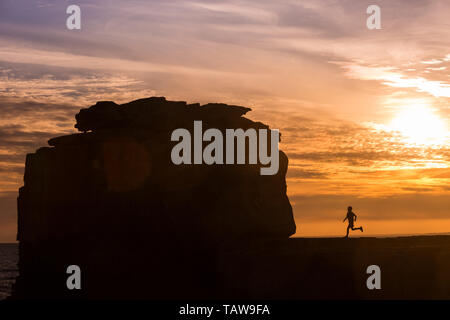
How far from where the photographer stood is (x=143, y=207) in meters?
46.6

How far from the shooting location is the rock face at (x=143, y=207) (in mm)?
44844

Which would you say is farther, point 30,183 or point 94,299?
point 30,183

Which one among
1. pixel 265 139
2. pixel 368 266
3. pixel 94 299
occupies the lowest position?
pixel 94 299

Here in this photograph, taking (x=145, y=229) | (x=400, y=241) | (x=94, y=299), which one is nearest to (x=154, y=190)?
(x=145, y=229)

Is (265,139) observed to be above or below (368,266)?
above

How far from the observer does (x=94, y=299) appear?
4525 centimetres

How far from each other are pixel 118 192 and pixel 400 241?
20547 mm

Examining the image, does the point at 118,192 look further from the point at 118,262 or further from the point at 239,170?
the point at 239,170

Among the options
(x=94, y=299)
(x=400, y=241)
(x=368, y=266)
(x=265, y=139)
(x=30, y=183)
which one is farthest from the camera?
(x=30, y=183)

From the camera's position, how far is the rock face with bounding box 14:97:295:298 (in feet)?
147
